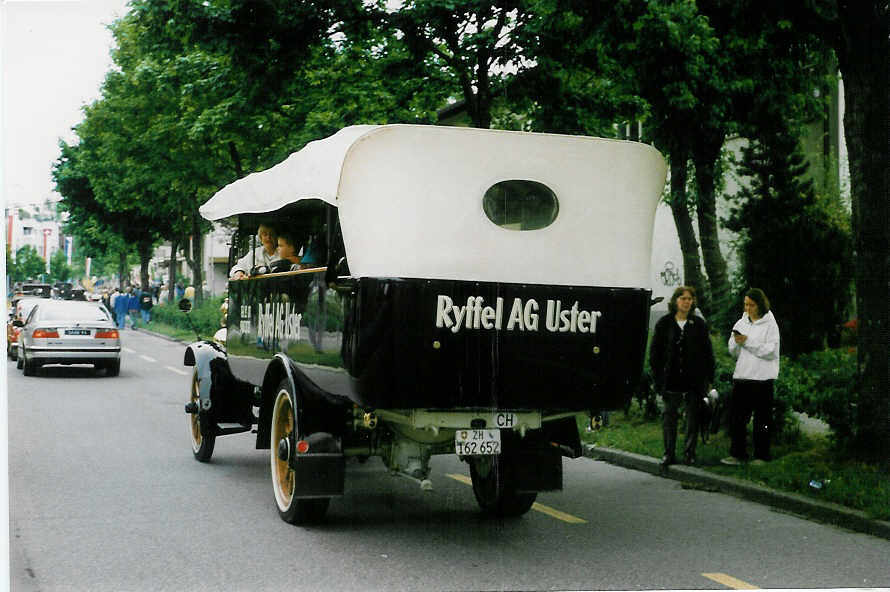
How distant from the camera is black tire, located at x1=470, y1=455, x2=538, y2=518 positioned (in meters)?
7.96

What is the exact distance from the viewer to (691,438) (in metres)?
10.5

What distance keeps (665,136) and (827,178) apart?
21.9 ft

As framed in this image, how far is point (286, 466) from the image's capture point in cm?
806

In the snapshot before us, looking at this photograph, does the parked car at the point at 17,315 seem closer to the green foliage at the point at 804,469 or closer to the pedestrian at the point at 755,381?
the green foliage at the point at 804,469

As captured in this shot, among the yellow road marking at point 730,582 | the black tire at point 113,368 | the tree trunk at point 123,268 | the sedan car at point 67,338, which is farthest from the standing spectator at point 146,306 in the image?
the yellow road marking at point 730,582

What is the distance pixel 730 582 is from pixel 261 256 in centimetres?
485

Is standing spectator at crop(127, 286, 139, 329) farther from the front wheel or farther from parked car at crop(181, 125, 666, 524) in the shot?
parked car at crop(181, 125, 666, 524)

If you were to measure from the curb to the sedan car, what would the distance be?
37.7 feet

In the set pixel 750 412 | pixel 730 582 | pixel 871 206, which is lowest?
pixel 730 582

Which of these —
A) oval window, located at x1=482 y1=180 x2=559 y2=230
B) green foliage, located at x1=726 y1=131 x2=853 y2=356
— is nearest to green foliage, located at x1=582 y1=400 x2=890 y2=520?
oval window, located at x1=482 y1=180 x2=559 y2=230

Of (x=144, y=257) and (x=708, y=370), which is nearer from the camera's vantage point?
(x=708, y=370)

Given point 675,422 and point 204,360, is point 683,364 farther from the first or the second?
point 204,360

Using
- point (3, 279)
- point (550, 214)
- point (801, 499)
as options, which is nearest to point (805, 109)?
point (801, 499)

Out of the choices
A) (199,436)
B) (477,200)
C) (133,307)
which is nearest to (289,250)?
(477,200)
